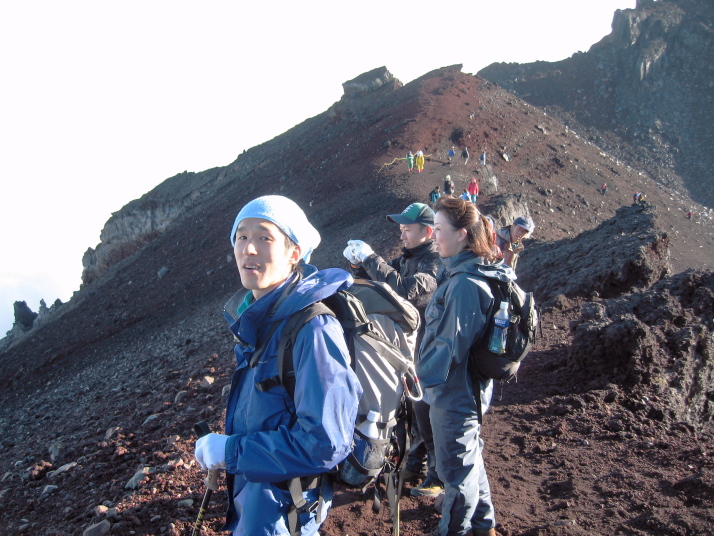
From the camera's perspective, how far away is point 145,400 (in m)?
8.98

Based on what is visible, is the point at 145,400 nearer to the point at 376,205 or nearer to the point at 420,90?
the point at 376,205

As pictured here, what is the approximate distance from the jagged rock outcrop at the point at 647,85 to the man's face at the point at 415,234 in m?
43.5

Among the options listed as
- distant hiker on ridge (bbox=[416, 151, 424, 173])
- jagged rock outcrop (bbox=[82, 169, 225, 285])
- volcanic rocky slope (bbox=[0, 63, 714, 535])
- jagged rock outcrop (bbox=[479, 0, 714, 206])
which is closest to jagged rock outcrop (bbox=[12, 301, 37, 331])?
jagged rock outcrop (bbox=[82, 169, 225, 285])

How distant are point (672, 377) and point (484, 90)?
99.4 feet

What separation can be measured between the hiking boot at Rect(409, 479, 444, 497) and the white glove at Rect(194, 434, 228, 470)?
215 cm

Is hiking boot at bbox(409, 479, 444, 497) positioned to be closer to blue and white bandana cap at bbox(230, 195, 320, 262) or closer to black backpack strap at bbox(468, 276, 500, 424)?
A: black backpack strap at bbox(468, 276, 500, 424)

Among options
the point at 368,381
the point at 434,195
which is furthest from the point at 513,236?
the point at 434,195

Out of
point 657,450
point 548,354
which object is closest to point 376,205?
point 548,354

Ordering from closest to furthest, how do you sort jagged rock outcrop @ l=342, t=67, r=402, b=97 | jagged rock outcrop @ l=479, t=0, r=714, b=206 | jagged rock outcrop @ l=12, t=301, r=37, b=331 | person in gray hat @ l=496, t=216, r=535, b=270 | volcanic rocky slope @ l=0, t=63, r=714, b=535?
1. volcanic rocky slope @ l=0, t=63, r=714, b=535
2. person in gray hat @ l=496, t=216, r=535, b=270
3. jagged rock outcrop @ l=12, t=301, r=37, b=331
4. jagged rock outcrop @ l=342, t=67, r=402, b=97
5. jagged rock outcrop @ l=479, t=0, r=714, b=206

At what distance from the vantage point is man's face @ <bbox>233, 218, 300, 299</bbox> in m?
1.91

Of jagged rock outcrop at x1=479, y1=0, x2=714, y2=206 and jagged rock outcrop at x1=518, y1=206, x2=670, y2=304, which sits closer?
jagged rock outcrop at x1=518, y1=206, x2=670, y2=304

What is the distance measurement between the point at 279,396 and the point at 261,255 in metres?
0.52

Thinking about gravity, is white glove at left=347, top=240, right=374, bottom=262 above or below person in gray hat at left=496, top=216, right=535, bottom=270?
above

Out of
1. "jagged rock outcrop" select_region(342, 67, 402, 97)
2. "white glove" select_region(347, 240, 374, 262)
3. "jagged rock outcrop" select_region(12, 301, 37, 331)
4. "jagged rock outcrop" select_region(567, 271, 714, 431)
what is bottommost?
"jagged rock outcrop" select_region(567, 271, 714, 431)
